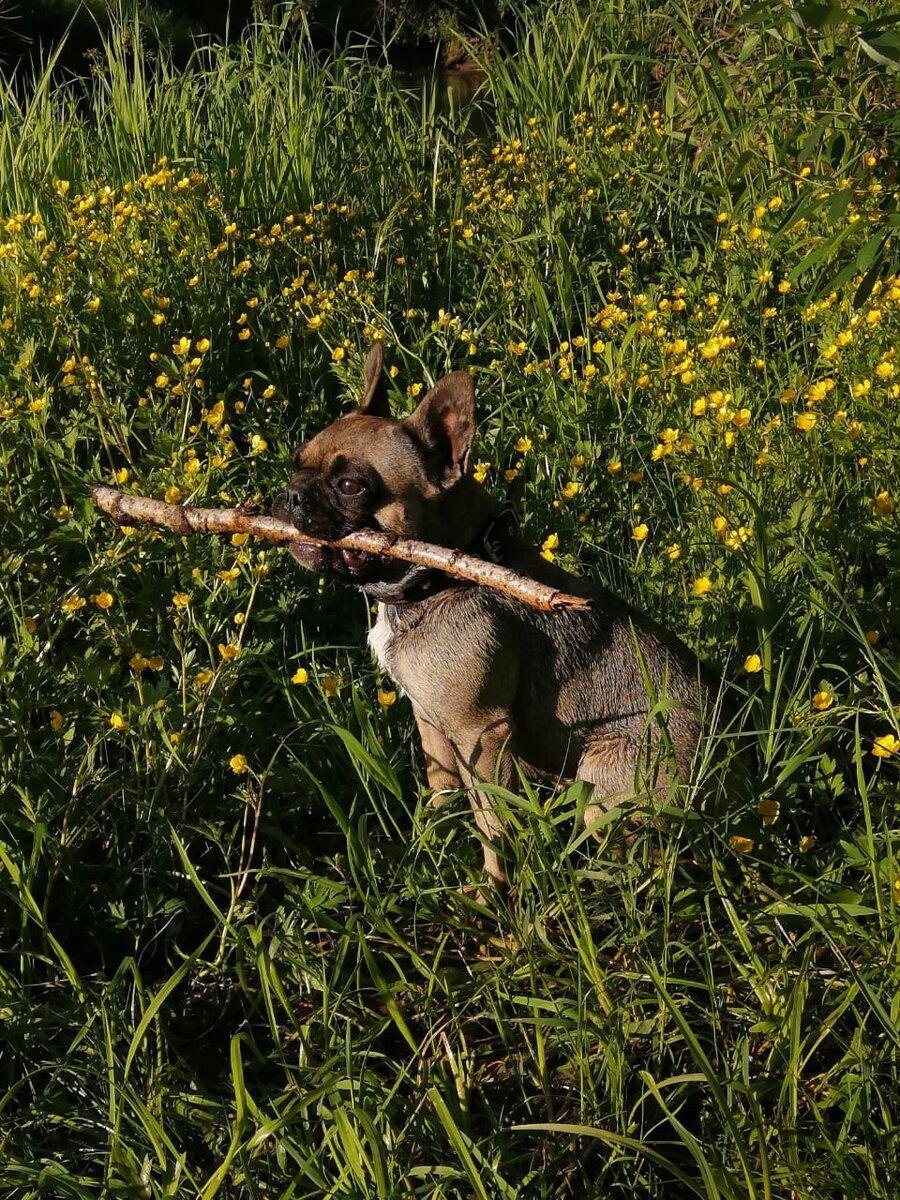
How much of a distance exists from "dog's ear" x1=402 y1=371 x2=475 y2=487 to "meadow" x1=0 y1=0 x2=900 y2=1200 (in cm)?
63

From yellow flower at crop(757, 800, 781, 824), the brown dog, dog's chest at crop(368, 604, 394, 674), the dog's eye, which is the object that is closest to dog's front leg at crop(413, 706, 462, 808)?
the brown dog

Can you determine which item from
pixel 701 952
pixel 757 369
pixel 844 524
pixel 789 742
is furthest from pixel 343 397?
pixel 701 952

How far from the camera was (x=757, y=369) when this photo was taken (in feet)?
14.5

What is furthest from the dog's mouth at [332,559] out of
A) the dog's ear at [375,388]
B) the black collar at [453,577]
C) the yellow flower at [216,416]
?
the yellow flower at [216,416]

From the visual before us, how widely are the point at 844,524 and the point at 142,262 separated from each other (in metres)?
3.00

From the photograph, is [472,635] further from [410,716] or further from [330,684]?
[410,716]

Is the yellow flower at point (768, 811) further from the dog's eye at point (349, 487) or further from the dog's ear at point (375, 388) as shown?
the dog's ear at point (375, 388)

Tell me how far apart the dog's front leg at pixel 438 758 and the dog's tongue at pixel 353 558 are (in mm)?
456

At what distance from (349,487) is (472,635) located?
521 millimetres

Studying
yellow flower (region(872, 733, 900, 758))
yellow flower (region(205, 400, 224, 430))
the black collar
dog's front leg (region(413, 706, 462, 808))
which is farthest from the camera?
yellow flower (region(205, 400, 224, 430))

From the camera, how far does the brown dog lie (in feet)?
9.70

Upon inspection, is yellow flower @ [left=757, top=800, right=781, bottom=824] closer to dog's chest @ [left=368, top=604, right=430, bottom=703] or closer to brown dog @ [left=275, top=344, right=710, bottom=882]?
brown dog @ [left=275, top=344, right=710, bottom=882]

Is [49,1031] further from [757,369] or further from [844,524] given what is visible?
[757,369]

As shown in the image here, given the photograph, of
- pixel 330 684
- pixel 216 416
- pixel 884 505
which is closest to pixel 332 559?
pixel 330 684
